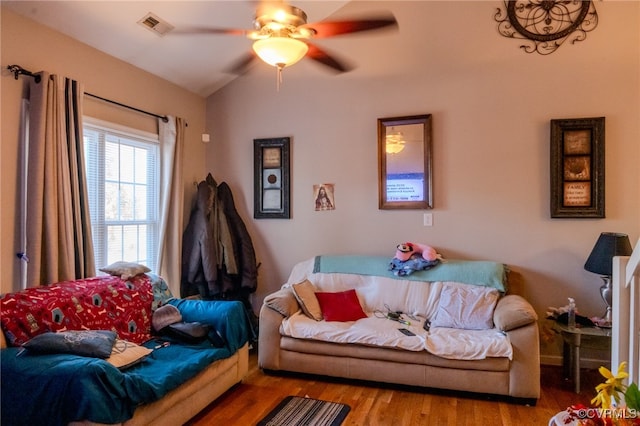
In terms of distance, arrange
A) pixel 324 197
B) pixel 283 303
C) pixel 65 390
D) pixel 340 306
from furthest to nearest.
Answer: pixel 324 197 → pixel 340 306 → pixel 283 303 → pixel 65 390

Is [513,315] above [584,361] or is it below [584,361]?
above

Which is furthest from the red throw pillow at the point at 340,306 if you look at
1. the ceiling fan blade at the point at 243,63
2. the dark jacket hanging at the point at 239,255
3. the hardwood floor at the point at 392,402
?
the ceiling fan blade at the point at 243,63

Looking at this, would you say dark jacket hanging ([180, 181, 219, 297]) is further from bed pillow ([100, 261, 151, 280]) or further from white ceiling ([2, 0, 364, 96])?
white ceiling ([2, 0, 364, 96])

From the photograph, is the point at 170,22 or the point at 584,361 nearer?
the point at 170,22

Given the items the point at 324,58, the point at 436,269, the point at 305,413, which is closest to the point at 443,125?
the point at 436,269

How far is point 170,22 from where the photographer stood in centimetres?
321

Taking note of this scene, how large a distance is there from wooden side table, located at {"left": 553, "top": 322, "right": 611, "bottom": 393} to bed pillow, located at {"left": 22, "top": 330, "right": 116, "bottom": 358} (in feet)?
10.2

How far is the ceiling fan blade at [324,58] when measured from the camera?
2711 millimetres

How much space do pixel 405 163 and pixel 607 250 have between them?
1.73 m

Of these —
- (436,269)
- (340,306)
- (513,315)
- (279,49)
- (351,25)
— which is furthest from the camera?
(436,269)

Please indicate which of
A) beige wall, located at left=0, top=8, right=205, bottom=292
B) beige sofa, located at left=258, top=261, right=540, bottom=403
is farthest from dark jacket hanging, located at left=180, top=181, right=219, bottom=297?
beige sofa, located at left=258, top=261, right=540, bottom=403

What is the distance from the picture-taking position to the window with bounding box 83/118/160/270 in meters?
3.20

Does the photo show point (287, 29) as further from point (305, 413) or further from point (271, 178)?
point (305, 413)

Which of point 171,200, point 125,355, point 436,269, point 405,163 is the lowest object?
point 125,355
